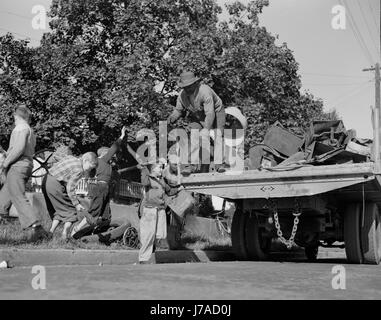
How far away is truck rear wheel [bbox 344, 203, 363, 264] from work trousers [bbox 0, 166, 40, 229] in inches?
161

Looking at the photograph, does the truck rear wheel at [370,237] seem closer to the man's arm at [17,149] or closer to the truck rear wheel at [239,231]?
the truck rear wheel at [239,231]

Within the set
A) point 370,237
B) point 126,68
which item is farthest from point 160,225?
point 126,68

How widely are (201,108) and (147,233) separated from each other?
6.56 feet

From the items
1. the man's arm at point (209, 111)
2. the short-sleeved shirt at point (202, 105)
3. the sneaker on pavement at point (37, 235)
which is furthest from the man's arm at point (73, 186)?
the man's arm at point (209, 111)

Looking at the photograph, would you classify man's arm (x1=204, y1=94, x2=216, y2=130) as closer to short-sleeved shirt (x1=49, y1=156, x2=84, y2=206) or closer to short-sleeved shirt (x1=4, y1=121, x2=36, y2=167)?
short-sleeved shirt (x1=49, y1=156, x2=84, y2=206)

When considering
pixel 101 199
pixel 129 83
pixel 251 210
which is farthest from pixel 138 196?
pixel 251 210

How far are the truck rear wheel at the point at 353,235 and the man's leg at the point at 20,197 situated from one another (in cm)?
409

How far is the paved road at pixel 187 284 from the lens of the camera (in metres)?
4.60

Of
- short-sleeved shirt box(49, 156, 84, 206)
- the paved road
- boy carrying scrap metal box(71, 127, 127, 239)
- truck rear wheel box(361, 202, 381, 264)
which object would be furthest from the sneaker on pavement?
truck rear wheel box(361, 202, 381, 264)

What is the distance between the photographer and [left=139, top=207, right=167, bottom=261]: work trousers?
25.5 feet

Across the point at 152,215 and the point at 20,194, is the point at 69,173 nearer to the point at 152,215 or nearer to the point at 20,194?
the point at 20,194
